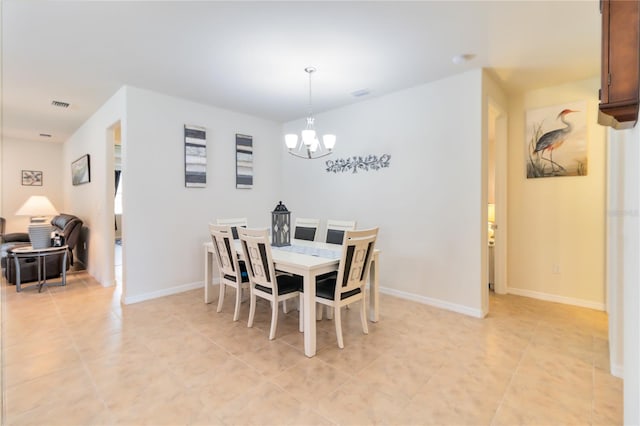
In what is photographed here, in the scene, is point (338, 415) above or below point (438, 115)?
below

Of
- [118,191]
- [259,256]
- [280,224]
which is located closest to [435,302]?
[280,224]

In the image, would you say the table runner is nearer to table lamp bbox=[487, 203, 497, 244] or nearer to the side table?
table lamp bbox=[487, 203, 497, 244]

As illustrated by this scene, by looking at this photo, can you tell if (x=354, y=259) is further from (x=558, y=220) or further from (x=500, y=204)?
(x=558, y=220)

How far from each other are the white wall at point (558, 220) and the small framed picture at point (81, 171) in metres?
6.58

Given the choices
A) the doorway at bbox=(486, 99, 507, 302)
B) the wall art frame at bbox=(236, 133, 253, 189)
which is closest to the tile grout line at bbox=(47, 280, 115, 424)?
the wall art frame at bbox=(236, 133, 253, 189)

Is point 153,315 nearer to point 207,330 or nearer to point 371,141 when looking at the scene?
point 207,330

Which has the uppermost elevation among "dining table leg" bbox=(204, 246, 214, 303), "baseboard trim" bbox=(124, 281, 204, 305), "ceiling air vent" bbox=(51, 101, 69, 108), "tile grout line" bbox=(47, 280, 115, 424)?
"ceiling air vent" bbox=(51, 101, 69, 108)

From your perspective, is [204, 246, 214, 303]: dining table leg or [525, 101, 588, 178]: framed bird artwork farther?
[204, 246, 214, 303]: dining table leg

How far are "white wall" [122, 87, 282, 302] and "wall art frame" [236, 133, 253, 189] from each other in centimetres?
9

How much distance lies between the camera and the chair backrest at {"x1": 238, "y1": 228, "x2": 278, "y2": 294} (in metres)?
2.59

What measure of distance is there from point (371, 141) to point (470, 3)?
2083 millimetres

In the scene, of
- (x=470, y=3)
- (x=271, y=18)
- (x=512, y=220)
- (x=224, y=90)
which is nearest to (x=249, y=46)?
(x=271, y=18)

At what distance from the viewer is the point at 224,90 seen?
3.78 metres

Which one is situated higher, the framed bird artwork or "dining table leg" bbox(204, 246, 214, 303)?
the framed bird artwork
